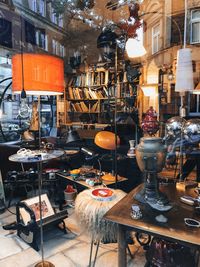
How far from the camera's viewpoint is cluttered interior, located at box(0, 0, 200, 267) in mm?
1406

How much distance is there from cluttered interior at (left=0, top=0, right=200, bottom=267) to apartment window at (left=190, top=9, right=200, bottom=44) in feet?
0.06

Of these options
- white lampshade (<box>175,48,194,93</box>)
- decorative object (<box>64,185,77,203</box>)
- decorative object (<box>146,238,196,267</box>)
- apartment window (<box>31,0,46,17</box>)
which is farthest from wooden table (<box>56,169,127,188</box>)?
apartment window (<box>31,0,46,17</box>)

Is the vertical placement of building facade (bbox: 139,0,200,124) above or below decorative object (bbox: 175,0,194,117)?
above

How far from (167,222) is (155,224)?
0.06 metres

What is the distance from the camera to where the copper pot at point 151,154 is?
1.34 metres

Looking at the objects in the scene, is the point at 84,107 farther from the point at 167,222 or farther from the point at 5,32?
the point at 167,222

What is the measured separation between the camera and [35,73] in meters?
1.74

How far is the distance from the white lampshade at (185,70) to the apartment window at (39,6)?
331 centimetres

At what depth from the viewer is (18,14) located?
3742 millimetres

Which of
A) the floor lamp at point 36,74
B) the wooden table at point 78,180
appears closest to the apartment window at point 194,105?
the wooden table at point 78,180

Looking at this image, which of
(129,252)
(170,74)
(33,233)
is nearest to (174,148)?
(129,252)

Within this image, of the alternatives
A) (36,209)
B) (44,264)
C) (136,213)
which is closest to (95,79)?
(36,209)

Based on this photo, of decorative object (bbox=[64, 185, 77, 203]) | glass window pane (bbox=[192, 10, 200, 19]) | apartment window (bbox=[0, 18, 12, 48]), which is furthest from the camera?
glass window pane (bbox=[192, 10, 200, 19])

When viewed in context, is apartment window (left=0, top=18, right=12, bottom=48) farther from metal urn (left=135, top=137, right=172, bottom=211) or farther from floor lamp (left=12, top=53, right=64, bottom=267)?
metal urn (left=135, top=137, right=172, bottom=211)
